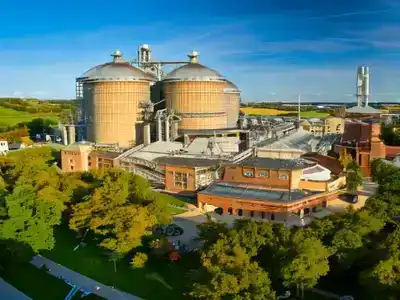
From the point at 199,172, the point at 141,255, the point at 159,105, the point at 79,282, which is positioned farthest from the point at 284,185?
the point at 159,105

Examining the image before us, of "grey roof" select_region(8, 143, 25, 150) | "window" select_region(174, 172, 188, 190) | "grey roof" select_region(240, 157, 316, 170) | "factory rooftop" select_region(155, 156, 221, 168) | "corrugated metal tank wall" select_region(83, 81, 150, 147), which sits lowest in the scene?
"window" select_region(174, 172, 188, 190)

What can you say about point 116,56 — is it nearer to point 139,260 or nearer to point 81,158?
point 81,158

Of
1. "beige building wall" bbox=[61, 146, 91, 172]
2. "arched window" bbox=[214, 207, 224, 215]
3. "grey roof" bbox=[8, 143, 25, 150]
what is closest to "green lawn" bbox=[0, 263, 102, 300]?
"arched window" bbox=[214, 207, 224, 215]

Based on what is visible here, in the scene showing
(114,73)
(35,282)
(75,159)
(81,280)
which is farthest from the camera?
(114,73)

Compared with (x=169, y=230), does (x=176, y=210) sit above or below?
below

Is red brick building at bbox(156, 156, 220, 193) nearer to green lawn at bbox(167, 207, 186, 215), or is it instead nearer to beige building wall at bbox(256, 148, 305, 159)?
green lawn at bbox(167, 207, 186, 215)

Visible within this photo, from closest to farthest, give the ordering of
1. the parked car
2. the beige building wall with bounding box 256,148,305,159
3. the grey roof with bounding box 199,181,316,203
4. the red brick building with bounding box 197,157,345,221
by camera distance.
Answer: the parked car < the red brick building with bounding box 197,157,345,221 < the grey roof with bounding box 199,181,316,203 < the beige building wall with bounding box 256,148,305,159

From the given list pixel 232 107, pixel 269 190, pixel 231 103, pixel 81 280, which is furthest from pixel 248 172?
pixel 232 107

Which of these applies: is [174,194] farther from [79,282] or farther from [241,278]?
[241,278]
